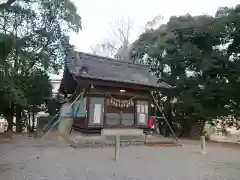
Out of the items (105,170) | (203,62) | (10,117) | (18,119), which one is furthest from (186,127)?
(105,170)

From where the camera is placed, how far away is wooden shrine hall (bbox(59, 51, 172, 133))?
11.9 metres

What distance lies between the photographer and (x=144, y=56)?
19859 mm

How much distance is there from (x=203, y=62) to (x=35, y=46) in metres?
11.4

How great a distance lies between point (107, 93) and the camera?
1245 cm

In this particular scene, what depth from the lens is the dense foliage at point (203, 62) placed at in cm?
1445

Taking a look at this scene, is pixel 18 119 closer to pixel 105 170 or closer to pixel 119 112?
pixel 119 112

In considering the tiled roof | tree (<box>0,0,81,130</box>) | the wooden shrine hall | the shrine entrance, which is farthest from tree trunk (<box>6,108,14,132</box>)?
the shrine entrance

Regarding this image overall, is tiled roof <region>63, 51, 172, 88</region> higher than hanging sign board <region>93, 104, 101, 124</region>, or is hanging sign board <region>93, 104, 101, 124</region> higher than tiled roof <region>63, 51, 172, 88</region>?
tiled roof <region>63, 51, 172, 88</region>

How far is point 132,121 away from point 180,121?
658 cm

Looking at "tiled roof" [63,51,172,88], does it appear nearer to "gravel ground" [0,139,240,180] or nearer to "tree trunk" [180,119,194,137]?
"gravel ground" [0,139,240,180]

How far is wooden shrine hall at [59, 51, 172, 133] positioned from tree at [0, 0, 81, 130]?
3.12 meters

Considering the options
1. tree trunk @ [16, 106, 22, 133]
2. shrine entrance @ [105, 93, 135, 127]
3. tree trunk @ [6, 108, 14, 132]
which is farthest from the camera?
tree trunk @ [16, 106, 22, 133]

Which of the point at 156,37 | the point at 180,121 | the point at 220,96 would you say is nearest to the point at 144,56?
the point at 156,37

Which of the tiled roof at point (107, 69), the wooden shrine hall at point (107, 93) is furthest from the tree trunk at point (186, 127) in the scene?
the wooden shrine hall at point (107, 93)
